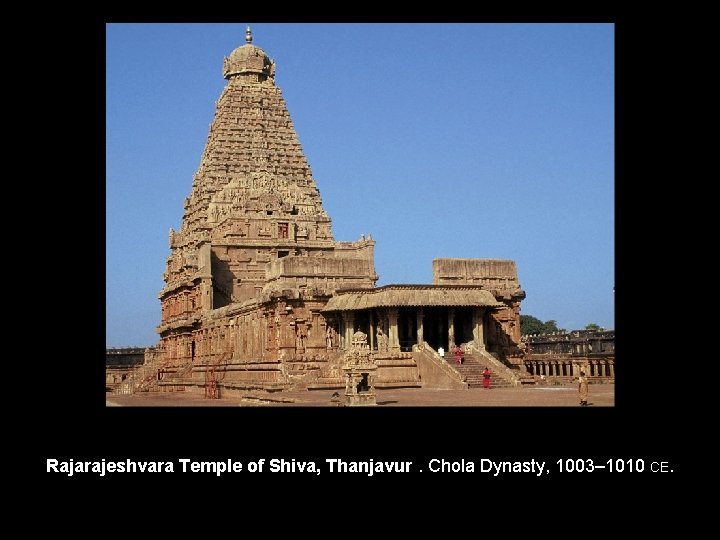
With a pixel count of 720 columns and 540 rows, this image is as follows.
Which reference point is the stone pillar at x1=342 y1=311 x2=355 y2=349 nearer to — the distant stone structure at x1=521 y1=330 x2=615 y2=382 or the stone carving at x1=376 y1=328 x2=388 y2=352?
the stone carving at x1=376 y1=328 x2=388 y2=352

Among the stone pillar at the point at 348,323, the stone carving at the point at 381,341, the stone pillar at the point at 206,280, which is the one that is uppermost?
the stone pillar at the point at 206,280

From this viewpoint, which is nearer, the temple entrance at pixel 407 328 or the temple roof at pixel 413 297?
the temple roof at pixel 413 297

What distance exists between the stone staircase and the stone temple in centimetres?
10

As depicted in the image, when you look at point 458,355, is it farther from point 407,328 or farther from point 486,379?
point 407,328

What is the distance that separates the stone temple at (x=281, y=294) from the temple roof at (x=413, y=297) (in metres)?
0.07

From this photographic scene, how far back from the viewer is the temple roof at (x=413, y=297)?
4775cm

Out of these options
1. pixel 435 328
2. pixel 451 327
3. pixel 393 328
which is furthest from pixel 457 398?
pixel 435 328

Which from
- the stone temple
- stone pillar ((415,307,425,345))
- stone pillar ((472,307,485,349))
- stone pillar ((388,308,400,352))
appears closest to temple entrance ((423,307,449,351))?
the stone temple

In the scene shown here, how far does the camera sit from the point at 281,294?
2007 inches

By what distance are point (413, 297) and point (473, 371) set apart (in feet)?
14.6

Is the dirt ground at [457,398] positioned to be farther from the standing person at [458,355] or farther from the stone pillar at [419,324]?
the stone pillar at [419,324]

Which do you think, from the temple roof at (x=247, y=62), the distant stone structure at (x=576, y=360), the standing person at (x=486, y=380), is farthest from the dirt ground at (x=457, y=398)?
the temple roof at (x=247, y=62)
